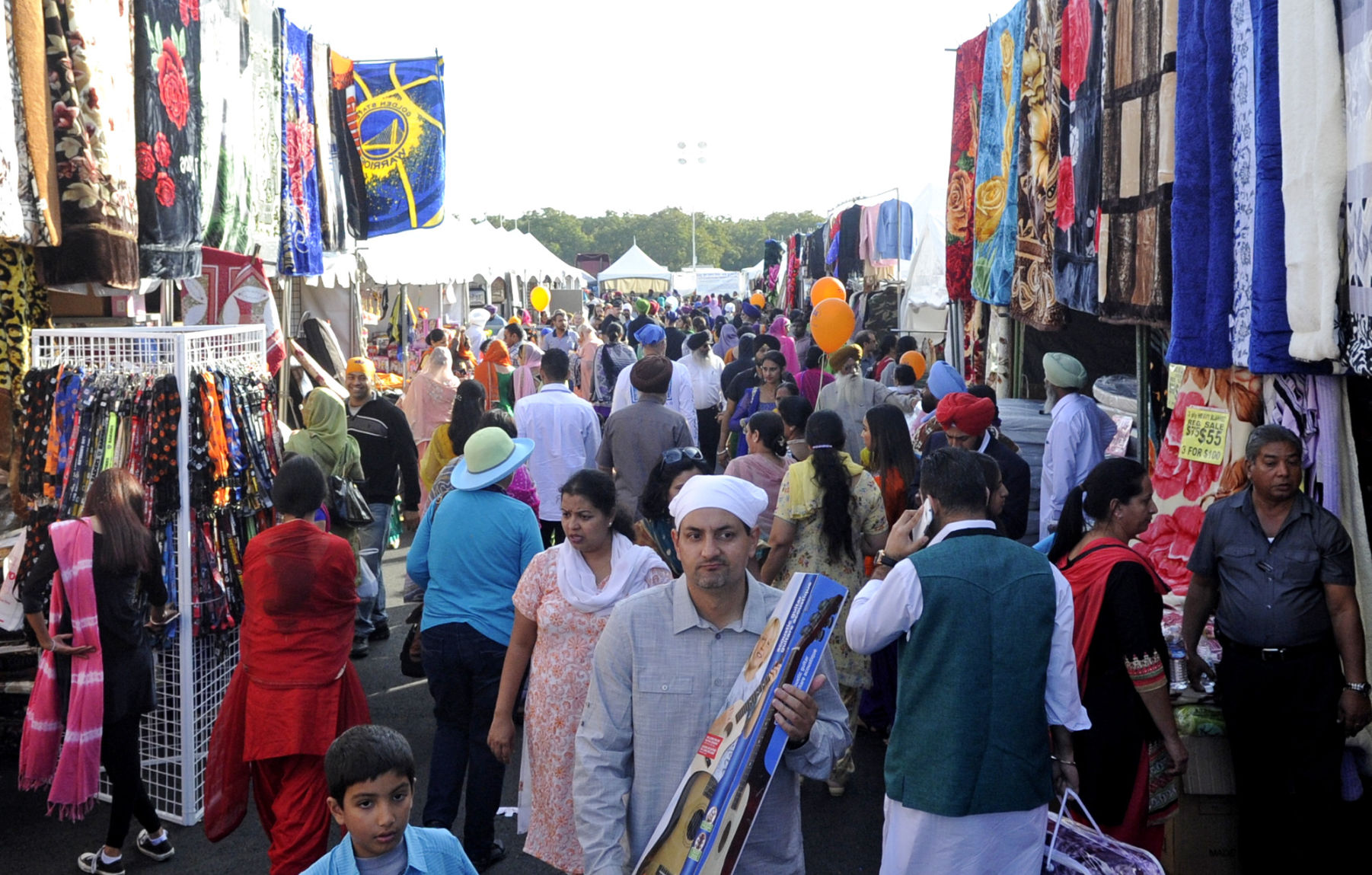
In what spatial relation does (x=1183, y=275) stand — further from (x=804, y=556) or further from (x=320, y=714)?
(x=320, y=714)

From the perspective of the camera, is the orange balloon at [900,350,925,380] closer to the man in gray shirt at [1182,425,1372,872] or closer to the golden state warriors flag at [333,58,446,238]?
the golden state warriors flag at [333,58,446,238]

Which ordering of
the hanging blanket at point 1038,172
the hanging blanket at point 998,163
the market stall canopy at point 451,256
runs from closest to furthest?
the hanging blanket at point 1038,172, the hanging blanket at point 998,163, the market stall canopy at point 451,256

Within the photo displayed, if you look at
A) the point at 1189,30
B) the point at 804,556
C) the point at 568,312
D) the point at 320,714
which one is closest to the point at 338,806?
the point at 320,714

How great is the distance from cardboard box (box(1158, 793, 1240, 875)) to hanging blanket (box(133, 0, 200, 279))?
18.1 ft

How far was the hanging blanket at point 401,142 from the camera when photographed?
10.6 metres

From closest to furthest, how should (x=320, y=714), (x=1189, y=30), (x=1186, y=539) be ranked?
(x=320, y=714) < (x=1189, y=30) < (x=1186, y=539)

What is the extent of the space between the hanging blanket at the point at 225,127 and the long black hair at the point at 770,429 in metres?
3.44

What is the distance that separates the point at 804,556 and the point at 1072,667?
89.1 inches

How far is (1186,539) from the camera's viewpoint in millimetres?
5578

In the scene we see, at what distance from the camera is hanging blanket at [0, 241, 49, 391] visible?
5730 mm

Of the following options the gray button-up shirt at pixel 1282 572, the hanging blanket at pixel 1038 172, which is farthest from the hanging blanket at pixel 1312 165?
the hanging blanket at pixel 1038 172

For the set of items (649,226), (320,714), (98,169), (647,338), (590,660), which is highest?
(649,226)

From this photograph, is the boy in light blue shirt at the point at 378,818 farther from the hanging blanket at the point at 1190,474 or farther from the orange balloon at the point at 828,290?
the orange balloon at the point at 828,290

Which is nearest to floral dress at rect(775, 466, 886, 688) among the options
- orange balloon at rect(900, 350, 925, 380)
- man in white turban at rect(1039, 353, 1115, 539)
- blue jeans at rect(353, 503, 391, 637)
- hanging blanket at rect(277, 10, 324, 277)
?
man in white turban at rect(1039, 353, 1115, 539)
